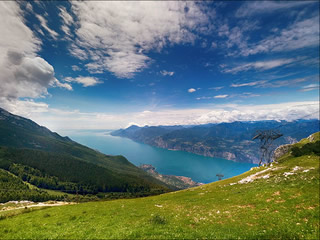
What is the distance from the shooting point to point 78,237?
40.2 ft

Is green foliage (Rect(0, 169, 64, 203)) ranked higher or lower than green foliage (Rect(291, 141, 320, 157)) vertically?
lower

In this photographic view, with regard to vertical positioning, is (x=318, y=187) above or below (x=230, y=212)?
above

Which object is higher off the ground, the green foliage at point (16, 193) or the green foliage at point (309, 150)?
the green foliage at point (309, 150)

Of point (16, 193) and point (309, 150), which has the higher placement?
point (309, 150)

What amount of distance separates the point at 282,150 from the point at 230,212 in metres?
94.8

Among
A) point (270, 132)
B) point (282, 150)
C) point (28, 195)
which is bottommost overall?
point (28, 195)

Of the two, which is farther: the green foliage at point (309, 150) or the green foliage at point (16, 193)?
the green foliage at point (16, 193)

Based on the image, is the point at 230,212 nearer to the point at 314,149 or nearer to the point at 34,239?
the point at 34,239

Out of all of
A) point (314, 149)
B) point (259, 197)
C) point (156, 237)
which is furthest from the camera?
point (314, 149)

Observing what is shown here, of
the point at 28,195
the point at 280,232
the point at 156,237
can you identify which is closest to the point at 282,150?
the point at 280,232

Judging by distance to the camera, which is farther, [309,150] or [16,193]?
[16,193]

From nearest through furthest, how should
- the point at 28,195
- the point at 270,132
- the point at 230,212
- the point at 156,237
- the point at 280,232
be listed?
the point at 156,237, the point at 280,232, the point at 230,212, the point at 270,132, the point at 28,195

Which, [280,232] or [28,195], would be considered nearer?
[280,232]

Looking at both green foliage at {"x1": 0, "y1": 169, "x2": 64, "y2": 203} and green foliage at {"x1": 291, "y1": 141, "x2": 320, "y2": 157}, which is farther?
green foliage at {"x1": 0, "y1": 169, "x2": 64, "y2": 203}
